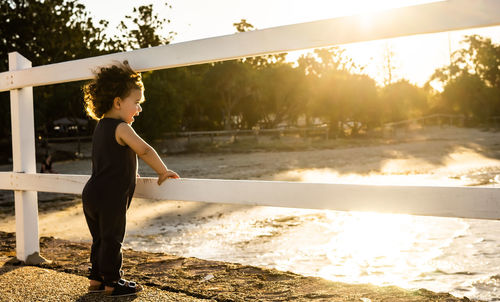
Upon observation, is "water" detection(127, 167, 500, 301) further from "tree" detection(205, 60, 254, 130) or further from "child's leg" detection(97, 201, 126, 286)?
"tree" detection(205, 60, 254, 130)

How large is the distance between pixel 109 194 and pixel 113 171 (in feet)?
0.38

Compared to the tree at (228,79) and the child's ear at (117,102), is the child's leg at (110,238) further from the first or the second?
the tree at (228,79)

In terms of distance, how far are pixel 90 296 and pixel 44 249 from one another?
1.51 m

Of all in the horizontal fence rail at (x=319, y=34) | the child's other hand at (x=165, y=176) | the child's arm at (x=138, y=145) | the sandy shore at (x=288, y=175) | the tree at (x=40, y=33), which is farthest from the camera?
the tree at (x=40, y=33)

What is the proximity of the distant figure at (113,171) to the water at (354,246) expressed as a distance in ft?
5.92

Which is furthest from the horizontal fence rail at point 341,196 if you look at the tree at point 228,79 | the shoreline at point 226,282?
the tree at point 228,79

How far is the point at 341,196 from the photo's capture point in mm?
2203

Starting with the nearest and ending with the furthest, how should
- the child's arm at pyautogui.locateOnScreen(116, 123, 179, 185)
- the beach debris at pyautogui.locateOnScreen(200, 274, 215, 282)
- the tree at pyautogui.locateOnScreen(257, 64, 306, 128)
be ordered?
the child's arm at pyautogui.locateOnScreen(116, 123, 179, 185)
the beach debris at pyautogui.locateOnScreen(200, 274, 215, 282)
the tree at pyautogui.locateOnScreen(257, 64, 306, 128)

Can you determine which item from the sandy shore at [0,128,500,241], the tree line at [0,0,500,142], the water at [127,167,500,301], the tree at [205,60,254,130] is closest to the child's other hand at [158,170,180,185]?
the water at [127,167,500,301]

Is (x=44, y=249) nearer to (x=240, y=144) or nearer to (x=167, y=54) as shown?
(x=167, y=54)

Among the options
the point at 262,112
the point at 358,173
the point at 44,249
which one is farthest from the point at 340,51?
the point at 44,249

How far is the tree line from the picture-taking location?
23.0 m

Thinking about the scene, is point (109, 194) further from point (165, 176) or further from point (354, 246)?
point (354, 246)

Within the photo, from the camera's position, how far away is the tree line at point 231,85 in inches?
906
